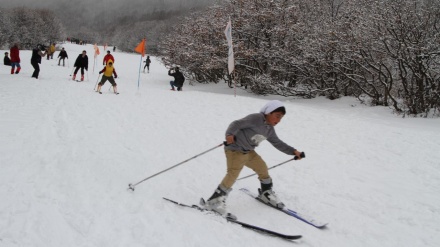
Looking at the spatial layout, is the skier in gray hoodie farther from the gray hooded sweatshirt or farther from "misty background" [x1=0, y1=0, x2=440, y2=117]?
"misty background" [x1=0, y1=0, x2=440, y2=117]

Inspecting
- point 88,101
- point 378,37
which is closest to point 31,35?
A: point 88,101

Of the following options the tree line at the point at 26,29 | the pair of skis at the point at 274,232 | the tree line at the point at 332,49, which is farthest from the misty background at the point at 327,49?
the tree line at the point at 26,29

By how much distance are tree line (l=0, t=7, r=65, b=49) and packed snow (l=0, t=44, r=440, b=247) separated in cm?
7258

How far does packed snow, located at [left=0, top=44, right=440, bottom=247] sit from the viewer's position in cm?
373

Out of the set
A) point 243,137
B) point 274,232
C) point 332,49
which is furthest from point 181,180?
point 332,49

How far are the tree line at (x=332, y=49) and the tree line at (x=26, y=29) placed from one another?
65.1 metres

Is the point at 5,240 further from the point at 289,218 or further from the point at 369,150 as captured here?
the point at 369,150

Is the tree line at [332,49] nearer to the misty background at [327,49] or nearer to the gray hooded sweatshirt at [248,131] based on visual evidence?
the misty background at [327,49]

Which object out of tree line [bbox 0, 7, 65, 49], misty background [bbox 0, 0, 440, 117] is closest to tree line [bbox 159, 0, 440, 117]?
misty background [bbox 0, 0, 440, 117]

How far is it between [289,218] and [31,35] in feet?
323

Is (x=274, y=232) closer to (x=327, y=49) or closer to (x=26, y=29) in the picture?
(x=327, y=49)

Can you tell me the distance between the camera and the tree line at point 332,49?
485 inches

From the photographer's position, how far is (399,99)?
14781 millimetres

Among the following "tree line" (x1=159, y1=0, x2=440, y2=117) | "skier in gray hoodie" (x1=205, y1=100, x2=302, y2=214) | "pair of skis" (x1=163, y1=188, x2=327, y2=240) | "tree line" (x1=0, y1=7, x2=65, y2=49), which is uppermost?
"tree line" (x1=0, y1=7, x2=65, y2=49)
